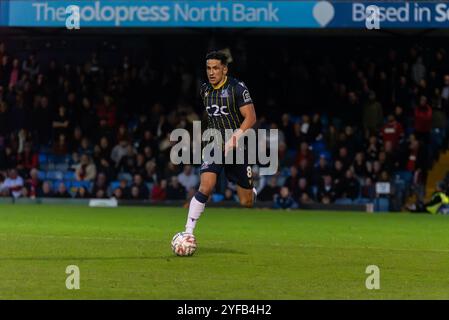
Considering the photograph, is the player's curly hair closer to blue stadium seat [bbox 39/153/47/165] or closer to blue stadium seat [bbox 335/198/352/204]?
blue stadium seat [bbox 335/198/352/204]

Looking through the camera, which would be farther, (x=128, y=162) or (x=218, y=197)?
(x=128, y=162)

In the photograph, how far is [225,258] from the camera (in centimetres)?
1339

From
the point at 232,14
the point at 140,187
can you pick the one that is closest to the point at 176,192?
the point at 140,187

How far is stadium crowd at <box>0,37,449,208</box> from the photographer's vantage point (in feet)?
90.4

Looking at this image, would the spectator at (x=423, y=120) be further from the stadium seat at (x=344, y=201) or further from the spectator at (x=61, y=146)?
the spectator at (x=61, y=146)

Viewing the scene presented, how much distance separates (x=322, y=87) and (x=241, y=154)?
16344 mm

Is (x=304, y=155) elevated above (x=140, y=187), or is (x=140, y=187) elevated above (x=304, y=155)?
(x=304, y=155)

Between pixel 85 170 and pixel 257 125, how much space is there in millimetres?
4768

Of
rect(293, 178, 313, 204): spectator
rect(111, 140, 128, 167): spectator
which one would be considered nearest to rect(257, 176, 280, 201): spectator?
rect(293, 178, 313, 204): spectator

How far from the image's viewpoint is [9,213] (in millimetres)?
23047

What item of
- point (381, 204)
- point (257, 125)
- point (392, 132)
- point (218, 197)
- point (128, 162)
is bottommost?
point (381, 204)

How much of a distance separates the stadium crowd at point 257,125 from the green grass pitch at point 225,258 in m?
5.12

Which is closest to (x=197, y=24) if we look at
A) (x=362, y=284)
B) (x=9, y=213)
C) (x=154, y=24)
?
(x=154, y=24)

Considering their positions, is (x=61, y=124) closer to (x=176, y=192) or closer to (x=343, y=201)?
(x=176, y=192)
